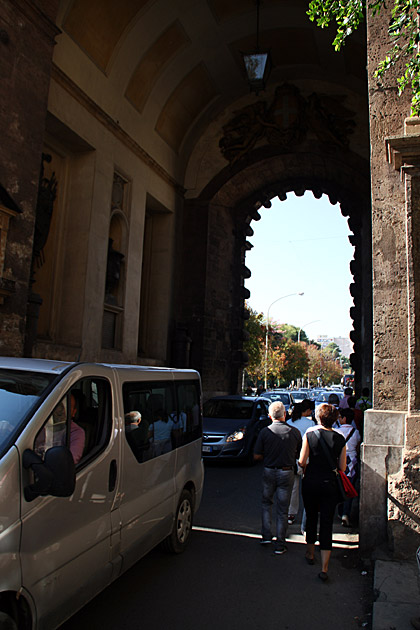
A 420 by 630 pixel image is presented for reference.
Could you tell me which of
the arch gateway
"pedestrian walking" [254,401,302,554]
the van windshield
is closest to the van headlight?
the arch gateway

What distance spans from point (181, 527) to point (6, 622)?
3195mm

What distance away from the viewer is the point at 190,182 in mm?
20141

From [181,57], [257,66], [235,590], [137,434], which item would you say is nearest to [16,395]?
[137,434]

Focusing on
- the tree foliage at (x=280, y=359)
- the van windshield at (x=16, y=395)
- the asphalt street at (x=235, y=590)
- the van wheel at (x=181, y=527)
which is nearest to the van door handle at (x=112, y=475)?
the van windshield at (x=16, y=395)

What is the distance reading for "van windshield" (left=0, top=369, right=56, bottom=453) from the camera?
10.3ft

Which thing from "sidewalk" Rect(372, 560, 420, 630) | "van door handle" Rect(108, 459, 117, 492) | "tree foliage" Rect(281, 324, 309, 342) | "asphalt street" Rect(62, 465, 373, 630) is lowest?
"asphalt street" Rect(62, 465, 373, 630)

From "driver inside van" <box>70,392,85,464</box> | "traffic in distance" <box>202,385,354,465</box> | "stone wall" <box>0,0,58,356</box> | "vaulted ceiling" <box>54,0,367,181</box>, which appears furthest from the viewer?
"vaulted ceiling" <box>54,0,367,181</box>

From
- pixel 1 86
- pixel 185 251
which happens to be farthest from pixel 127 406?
pixel 185 251

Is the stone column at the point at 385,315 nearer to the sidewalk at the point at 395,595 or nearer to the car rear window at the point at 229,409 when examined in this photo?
the sidewalk at the point at 395,595

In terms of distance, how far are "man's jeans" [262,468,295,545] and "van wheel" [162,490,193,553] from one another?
860 mm

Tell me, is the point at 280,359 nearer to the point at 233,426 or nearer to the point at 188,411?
the point at 233,426

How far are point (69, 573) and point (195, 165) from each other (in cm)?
1831

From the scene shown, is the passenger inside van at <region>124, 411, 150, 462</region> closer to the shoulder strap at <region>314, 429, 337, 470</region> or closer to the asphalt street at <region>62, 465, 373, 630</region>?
the asphalt street at <region>62, 465, 373, 630</region>

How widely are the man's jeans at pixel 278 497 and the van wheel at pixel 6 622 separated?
3689mm
